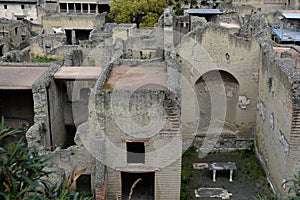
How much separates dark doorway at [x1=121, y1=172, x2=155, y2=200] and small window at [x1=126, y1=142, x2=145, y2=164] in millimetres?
1178

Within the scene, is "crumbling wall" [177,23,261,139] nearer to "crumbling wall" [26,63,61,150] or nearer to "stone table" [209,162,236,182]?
"stone table" [209,162,236,182]

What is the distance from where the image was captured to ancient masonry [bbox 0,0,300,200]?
49.6 ft

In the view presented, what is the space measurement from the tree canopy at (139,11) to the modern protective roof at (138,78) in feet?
73.8

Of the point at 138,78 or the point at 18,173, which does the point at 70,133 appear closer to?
the point at 138,78

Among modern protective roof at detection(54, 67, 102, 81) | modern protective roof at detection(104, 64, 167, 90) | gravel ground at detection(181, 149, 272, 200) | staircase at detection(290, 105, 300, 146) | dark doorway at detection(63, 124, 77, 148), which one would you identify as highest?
modern protective roof at detection(104, 64, 167, 90)

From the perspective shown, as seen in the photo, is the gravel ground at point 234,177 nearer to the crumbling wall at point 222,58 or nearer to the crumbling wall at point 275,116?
the crumbling wall at point 275,116

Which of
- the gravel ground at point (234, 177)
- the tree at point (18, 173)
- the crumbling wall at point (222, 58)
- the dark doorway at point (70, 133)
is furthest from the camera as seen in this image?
the crumbling wall at point (222, 58)

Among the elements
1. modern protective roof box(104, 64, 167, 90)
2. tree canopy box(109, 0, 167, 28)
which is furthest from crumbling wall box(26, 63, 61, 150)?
tree canopy box(109, 0, 167, 28)

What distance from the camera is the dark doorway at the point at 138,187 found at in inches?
658

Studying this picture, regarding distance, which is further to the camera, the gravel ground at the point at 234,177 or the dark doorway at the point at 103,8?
the dark doorway at the point at 103,8

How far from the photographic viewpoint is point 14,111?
2064 centimetres

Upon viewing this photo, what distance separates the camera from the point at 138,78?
17094mm

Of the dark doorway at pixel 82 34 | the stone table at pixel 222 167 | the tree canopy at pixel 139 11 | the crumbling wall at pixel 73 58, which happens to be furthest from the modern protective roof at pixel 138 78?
the dark doorway at pixel 82 34

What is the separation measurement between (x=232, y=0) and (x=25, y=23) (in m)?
20.6
